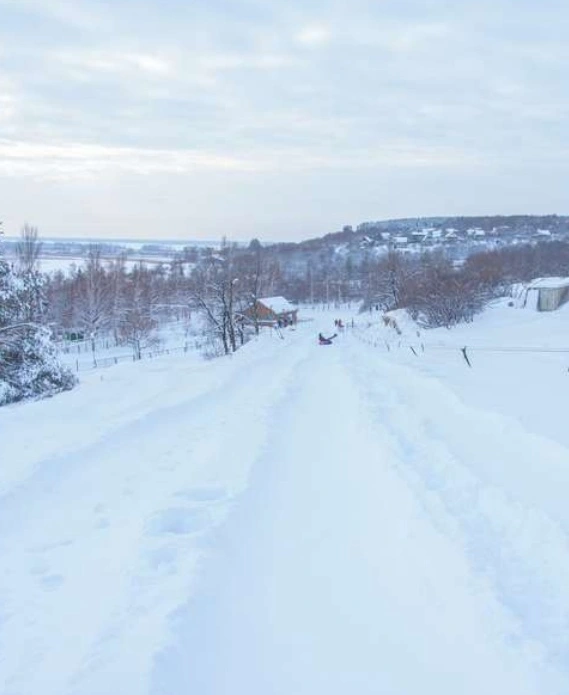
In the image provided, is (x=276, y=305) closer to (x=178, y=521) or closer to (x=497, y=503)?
(x=178, y=521)

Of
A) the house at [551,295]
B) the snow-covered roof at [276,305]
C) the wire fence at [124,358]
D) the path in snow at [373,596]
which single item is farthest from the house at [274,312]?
the path in snow at [373,596]

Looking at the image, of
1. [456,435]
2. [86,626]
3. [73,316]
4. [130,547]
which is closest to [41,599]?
[86,626]

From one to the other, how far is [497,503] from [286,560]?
2.67m

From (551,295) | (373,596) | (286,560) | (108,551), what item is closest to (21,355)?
(108,551)

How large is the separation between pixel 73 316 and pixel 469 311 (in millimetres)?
50478

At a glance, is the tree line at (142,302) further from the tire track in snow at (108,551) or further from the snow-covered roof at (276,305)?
the tire track in snow at (108,551)

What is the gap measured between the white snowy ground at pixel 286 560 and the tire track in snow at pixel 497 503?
26 millimetres

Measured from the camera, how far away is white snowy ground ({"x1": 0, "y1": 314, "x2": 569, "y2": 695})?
15.1ft

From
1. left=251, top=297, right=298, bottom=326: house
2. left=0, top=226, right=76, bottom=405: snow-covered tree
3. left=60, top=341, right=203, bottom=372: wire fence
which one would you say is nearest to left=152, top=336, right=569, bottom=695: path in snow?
left=0, top=226, right=76, bottom=405: snow-covered tree

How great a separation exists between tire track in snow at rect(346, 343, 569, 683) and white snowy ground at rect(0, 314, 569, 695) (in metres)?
0.03

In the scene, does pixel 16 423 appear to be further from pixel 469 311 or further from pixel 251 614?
pixel 469 311

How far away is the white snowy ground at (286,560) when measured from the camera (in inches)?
181

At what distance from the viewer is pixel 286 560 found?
655cm

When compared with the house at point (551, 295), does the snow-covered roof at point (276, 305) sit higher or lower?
lower
